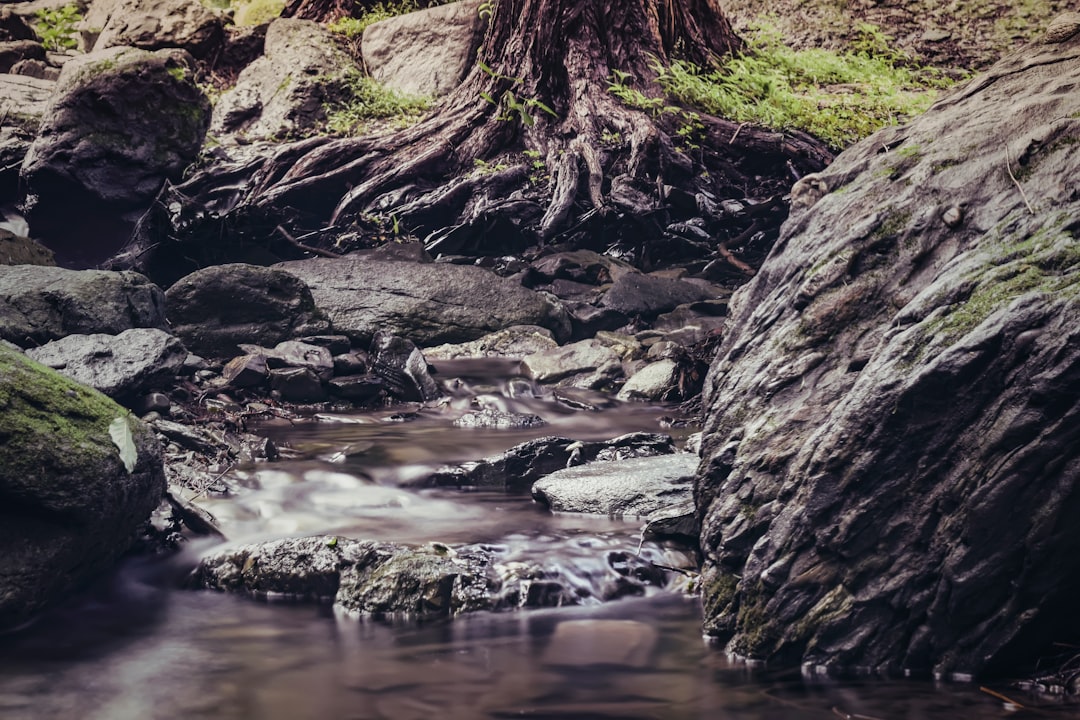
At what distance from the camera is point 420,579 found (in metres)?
4.08

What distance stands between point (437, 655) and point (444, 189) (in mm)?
10970

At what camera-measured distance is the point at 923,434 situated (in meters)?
2.95

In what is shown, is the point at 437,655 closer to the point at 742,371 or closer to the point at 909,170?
the point at 742,371

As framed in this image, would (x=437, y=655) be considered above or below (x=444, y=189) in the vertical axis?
below

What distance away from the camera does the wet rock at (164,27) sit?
668 inches

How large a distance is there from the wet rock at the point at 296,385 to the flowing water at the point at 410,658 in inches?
116

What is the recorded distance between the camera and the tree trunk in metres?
13.2

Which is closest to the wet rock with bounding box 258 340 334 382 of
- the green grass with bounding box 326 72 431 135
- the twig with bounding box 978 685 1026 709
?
the twig with bounding box 978 685 1026 709

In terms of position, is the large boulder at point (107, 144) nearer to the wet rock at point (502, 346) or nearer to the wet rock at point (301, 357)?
the wet rock at point (301, 357)

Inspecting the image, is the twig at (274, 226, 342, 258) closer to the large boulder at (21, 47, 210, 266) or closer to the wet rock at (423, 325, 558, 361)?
the large boulder at (21, 47, 210, 266)

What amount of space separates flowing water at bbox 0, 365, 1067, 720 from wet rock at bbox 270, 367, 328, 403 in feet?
9.69

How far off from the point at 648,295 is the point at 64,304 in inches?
264

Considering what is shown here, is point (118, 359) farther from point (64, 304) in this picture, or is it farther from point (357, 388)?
point (357, 388)

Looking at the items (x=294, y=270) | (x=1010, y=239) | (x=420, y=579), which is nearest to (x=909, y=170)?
(x=1010, y=239)
